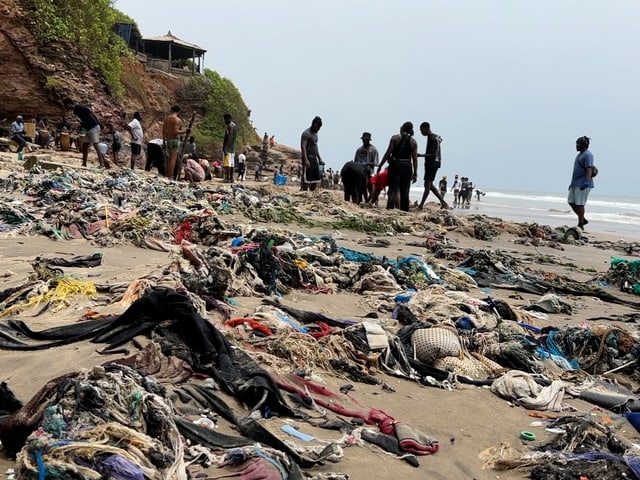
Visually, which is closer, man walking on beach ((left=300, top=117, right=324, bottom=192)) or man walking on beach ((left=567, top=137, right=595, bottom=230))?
man walking on beach ((left=567, top=137, right=595, bottom=230))

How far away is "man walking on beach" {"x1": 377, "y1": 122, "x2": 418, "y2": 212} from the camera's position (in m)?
12.5

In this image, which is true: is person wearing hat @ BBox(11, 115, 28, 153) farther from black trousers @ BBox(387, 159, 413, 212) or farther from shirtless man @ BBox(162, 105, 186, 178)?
black trousers @ BBox(387, 159, 413, 212)

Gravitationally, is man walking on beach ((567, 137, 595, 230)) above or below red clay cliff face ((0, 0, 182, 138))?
below

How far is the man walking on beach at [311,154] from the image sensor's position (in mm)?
13672

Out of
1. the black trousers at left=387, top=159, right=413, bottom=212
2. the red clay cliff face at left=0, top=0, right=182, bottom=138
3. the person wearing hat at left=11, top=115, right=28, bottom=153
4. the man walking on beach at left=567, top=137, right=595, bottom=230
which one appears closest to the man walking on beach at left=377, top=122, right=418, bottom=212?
the black trousers at left=387, top=159, right=413, bottom=212

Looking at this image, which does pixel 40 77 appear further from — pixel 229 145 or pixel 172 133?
pixel 172 133

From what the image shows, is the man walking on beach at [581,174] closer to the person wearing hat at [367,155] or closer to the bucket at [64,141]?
the person wearing hat at [367,155]

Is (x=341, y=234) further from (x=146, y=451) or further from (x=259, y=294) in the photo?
(x=146, y=451)

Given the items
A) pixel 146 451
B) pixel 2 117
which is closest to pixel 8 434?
pixel 146 451

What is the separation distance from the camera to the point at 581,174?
11617 mm

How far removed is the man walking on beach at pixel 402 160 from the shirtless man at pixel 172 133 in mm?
5054

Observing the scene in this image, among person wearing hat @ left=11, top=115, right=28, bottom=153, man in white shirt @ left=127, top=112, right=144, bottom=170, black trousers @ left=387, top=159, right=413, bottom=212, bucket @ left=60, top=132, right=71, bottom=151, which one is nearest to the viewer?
black trousers @ left=387, top=159, right=413, bottom=212

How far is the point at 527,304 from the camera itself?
18.3 ft

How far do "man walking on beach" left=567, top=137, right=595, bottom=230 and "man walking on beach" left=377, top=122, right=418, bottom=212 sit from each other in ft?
11.0
